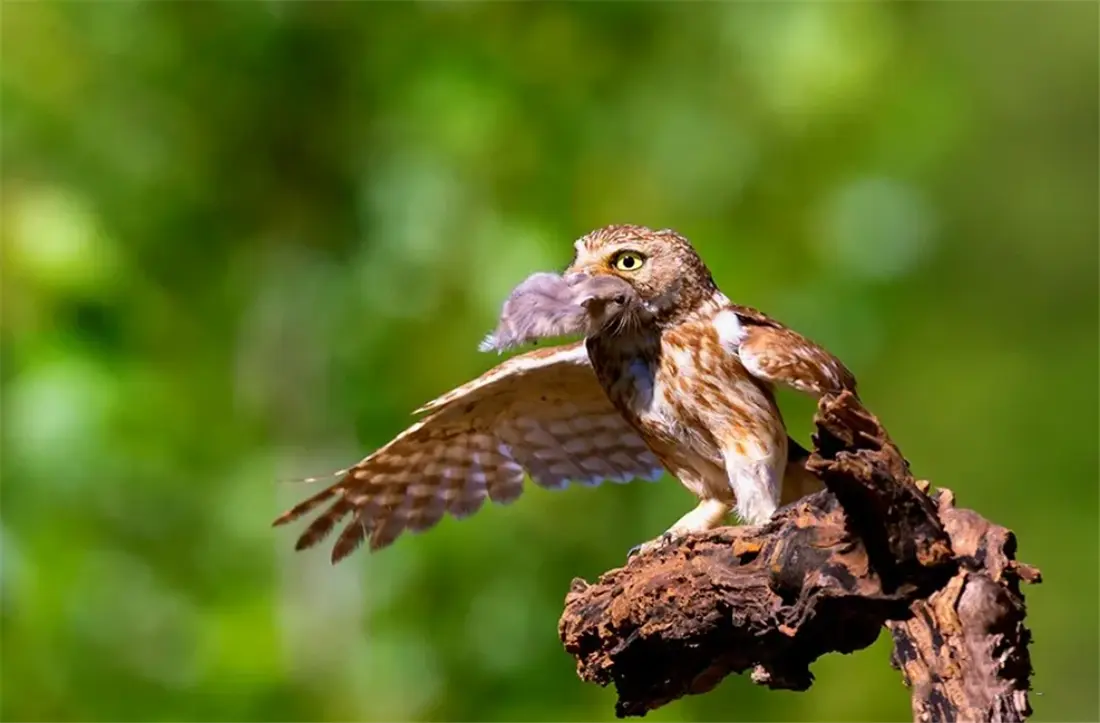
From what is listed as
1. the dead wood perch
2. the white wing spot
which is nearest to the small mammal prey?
the white wing spot

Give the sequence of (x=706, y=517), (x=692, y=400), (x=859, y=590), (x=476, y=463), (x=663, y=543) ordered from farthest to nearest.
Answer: (x=476, y=463) → (x=706, y=517) → (x=692, y=400) → (x=663, y=543) → (x=859, y=590)

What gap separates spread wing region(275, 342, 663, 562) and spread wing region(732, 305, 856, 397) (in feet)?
2.82

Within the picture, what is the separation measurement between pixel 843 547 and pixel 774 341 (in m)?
0.87

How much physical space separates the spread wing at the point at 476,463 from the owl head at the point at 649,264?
681 millimetres

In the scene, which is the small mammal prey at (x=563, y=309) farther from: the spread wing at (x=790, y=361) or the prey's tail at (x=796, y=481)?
the prey's tail at (x=796, y=481)

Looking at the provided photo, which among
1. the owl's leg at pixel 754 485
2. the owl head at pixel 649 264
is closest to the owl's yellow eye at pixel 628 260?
the owl head at pixel 649 264

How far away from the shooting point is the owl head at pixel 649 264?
3631mm

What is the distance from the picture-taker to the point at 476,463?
181 inches

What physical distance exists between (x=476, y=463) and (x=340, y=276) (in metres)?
1.44

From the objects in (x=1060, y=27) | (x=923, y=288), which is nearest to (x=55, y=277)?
(x=923, y=288)

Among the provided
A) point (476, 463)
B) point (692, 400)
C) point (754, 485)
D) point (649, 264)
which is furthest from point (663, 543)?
point (476, 463)

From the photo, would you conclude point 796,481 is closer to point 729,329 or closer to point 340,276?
point 729,329

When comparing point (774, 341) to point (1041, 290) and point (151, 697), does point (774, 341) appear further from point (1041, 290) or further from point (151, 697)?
point (1041, 290)

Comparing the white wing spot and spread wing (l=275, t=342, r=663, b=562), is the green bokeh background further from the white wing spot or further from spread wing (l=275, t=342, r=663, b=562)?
the white wing spot
